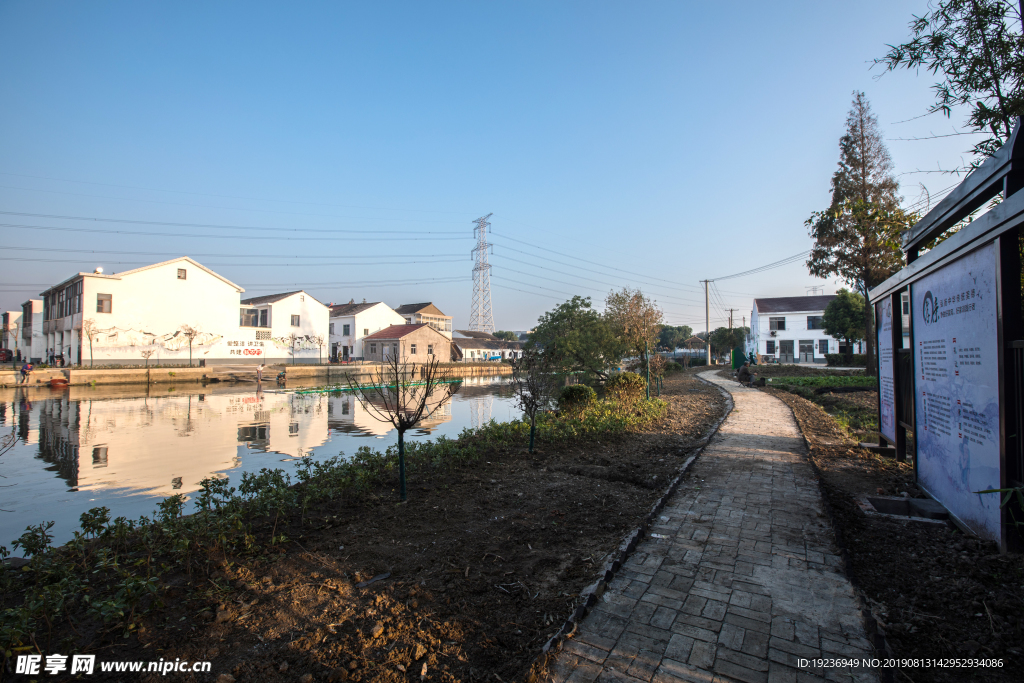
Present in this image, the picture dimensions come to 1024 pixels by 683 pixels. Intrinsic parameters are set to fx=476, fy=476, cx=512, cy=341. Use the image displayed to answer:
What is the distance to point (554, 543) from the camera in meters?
4.46

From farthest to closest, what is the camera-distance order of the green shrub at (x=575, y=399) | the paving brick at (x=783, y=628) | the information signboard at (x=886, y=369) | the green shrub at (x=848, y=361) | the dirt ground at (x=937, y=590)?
the green shrub at (x=848, y=361), the green shrub at (x=575, y=399), the information signboard at (x=886, y=369), the paving brick at (x=783, y=628), the dirt ground at (x=937, y=590)

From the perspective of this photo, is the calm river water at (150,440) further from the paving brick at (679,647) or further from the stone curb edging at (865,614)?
the stone curb edging at (865,614)

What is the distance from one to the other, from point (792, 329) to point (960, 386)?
5129 cm

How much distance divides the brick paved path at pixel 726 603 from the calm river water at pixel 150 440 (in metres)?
6.66

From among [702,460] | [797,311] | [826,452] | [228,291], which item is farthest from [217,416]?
[797,311]

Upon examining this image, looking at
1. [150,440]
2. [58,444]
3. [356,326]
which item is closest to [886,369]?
[150,440]

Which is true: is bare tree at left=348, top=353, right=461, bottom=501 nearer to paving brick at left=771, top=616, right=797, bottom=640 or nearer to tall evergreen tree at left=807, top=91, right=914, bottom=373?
paving brick at left=771, top=616, right=797, bottom=640

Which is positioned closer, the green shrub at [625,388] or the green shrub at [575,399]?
the green shrub at [575,399]

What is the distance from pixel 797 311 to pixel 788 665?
54.7 metres

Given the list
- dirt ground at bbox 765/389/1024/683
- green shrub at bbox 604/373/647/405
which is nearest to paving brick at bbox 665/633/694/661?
dirt ground at bbox 765/389/1024/683

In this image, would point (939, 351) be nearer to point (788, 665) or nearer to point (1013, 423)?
point (1013, 423)

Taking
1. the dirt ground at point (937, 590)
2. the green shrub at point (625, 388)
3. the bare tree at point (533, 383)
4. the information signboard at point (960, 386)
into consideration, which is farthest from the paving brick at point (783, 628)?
the green shrub at point (625, 388)

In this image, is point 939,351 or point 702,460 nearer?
point 939,351

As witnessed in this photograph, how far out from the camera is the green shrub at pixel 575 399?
11836 millimetres
